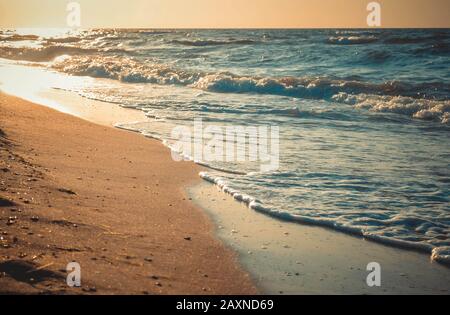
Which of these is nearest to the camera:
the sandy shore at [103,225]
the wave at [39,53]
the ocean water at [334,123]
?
the sandy shore at [103,225]

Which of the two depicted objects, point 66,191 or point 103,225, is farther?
point 66,191

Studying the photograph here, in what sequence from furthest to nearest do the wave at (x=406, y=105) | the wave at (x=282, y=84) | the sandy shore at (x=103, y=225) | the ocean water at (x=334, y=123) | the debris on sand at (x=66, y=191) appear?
the wave at (x=282, y=84), the wave at (x=406, y=105), the ocean water at (x=334, y=123), the debris on sand at (x=66, y=191), the sandy shore at (x=103, y=225)

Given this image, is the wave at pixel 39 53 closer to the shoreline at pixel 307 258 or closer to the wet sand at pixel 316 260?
the shoreline at pixel 307 258

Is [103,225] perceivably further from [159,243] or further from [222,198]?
[222,198]

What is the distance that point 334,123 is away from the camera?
35.8ft

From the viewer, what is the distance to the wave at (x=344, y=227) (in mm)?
4250

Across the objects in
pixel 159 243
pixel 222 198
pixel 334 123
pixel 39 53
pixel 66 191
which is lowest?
pixel 159 243

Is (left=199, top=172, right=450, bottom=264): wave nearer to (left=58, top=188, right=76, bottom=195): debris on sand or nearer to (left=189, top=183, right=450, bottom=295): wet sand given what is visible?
(left=189, top=183, right=450, bottom=295): wet sand

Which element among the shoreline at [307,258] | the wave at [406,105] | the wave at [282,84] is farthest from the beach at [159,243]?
the wave at [282,84]

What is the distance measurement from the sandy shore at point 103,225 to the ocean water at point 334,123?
98 cm

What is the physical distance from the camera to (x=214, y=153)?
7.81 meters

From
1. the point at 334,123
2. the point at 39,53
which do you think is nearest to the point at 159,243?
the point at 334,123

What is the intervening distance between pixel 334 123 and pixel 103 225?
7.65 metres

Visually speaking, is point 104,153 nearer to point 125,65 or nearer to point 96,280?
point 96,280
